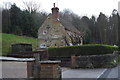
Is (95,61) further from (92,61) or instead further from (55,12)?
(55,12)

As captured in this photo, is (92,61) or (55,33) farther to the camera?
(55,33)

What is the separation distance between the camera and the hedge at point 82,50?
1934 centimetres

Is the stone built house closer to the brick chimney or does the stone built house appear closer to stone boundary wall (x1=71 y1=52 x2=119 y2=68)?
the brick chimney

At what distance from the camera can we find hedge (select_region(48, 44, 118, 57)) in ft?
63.5

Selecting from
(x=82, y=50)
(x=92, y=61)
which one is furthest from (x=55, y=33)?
(x=92, y=61)

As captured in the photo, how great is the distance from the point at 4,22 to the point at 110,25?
2927cm

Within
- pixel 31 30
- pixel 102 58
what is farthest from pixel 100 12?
pixel 102 58

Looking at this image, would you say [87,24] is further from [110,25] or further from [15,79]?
[15,79]

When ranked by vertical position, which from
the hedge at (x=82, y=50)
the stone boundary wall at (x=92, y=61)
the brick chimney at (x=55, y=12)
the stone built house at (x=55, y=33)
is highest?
the brick chimney at (x=55, y=12)

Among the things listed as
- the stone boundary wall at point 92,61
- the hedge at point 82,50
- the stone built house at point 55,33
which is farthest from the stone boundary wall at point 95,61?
the stone built house at point 55,33

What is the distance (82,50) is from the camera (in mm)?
20344

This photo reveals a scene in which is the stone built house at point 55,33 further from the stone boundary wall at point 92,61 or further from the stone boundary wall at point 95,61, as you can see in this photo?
the stone boundary wall at point 95,61

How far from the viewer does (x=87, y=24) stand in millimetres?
61281

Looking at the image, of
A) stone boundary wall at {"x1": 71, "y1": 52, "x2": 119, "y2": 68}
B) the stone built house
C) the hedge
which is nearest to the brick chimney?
the stone built house
